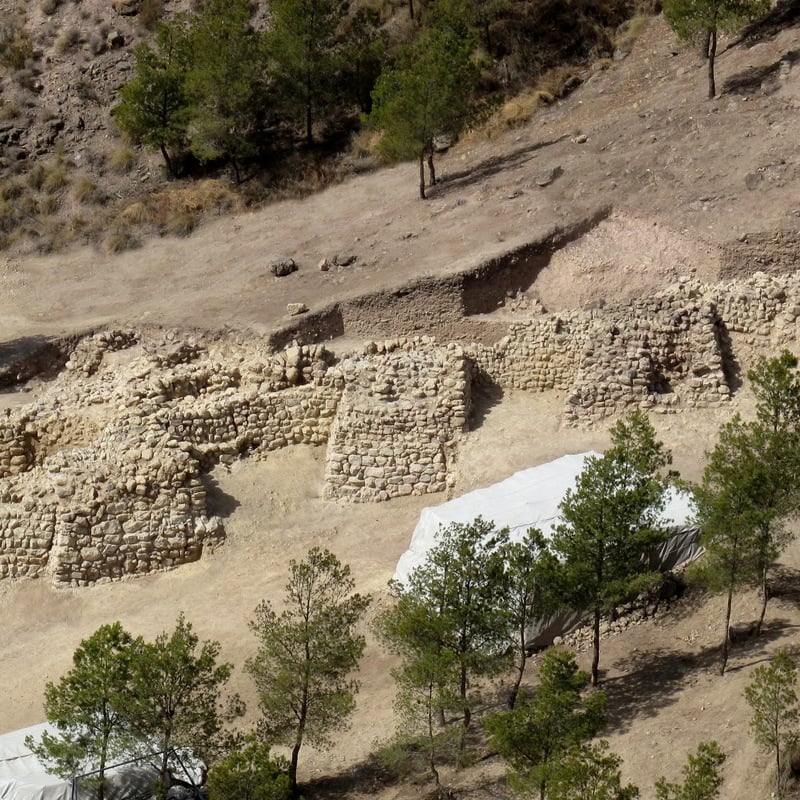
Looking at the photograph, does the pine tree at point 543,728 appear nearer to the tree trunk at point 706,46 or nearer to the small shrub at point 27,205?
the tree trunk at point 706,46

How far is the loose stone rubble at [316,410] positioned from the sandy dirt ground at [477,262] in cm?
55

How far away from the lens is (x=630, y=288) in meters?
32.1

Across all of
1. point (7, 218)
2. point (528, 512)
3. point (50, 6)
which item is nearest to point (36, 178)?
point (7, 218)

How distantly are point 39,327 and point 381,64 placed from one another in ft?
47.7

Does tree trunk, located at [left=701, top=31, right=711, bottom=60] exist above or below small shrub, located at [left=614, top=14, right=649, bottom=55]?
below

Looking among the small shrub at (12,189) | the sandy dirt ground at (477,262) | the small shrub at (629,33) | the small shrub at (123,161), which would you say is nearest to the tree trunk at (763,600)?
the sandy dirt ground at (477,262)

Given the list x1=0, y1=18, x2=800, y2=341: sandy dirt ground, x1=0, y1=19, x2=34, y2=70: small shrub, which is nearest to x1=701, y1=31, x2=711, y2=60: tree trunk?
x1=0, y1=18, x2=800, y2=341: sandy dirt ground

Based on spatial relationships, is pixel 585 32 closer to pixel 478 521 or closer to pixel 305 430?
pixel 305 430

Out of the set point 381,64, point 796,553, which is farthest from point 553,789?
point 381,64

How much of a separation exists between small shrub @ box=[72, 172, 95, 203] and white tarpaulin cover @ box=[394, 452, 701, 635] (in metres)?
21.6

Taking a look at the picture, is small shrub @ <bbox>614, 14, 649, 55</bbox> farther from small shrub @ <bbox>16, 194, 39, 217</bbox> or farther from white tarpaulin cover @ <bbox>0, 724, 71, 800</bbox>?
white tarpaulin cover @ <bbox>0, 724, 71, 800</bbox>

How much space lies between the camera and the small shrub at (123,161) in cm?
4484

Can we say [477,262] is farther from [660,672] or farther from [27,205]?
[27,205]

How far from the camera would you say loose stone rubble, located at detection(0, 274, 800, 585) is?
27.4 metres
